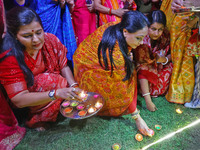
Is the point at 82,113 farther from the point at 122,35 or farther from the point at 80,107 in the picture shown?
the point at 122,35

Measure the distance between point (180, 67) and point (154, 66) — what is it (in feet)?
1.22

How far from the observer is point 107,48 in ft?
6.18

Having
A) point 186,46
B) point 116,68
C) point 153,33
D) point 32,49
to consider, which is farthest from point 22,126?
point 186,46

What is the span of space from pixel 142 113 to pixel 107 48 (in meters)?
1.06

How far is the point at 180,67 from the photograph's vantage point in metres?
2.44

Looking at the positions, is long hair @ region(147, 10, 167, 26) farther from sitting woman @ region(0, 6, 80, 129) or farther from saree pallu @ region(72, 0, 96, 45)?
sitting woman @ region(0, 6, 80, 129)

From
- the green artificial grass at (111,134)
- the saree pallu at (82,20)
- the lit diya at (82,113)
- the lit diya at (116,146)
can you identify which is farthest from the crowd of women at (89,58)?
the lit diya at (116,146)

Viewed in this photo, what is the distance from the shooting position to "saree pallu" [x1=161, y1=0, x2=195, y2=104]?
233cm

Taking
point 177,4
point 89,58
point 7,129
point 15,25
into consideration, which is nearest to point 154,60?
point 177,4

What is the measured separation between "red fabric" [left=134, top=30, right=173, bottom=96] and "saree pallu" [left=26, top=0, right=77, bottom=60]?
41.7 inches

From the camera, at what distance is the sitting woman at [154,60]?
230 centimetres

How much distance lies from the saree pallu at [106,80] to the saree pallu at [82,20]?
0.60 meters

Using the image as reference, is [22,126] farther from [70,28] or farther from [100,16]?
[100,16]

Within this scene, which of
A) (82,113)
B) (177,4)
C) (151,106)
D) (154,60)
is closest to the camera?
(82,113)
